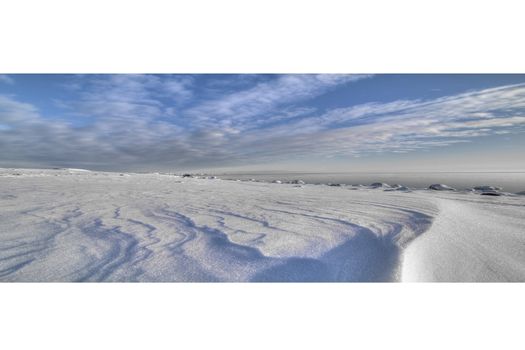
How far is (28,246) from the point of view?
2209 millimetres

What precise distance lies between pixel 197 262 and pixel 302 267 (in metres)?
0.78

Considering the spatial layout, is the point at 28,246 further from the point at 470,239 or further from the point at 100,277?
the point at 470,239

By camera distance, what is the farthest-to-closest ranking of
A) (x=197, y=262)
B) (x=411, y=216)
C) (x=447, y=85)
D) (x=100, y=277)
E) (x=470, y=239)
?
(x=447, y=85) → (x=411, y=216) → (x=470, y=239) → (x=197, y=262) → (x=100, y=277)

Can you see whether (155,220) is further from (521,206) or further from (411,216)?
(521,206)

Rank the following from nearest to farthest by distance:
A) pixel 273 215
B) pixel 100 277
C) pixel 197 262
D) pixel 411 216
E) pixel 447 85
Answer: pixel 100 277
pixel 197 262
pixel 411 216
pixel 273 215
pixel 447 85

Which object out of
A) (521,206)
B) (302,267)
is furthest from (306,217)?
(521,206)

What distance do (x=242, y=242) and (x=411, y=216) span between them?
2.04 meters

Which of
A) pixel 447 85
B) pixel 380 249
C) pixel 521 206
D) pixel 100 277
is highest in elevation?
pixel 447 85

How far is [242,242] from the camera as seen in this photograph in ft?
7.33

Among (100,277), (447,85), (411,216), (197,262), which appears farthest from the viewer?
(447,85)

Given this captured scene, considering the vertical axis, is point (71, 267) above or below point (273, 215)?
below

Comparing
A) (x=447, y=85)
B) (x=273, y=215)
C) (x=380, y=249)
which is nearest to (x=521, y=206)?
(x=447, y=85)

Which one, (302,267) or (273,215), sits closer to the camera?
(302,267)

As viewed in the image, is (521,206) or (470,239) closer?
(470,239)
